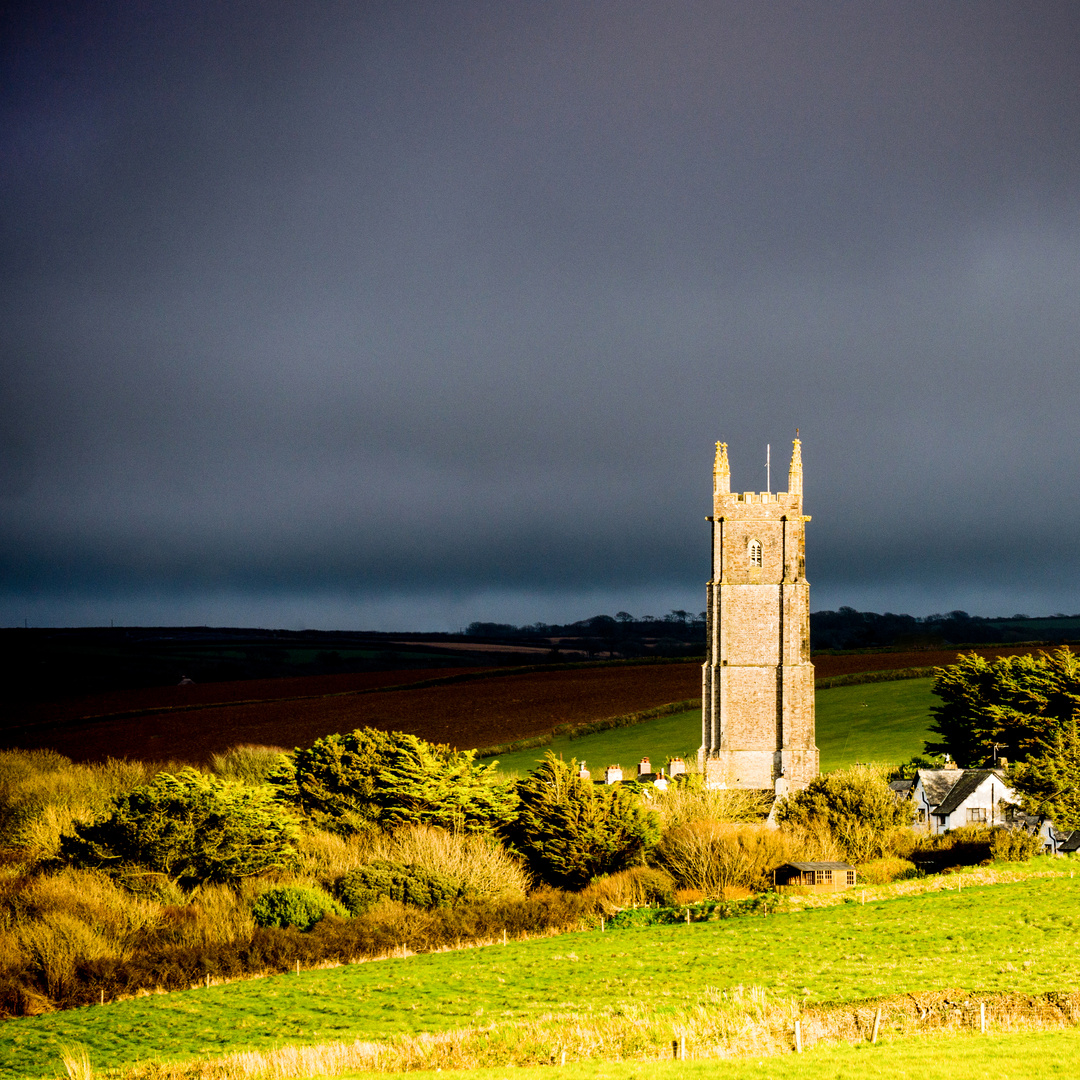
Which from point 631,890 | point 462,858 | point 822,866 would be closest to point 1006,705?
point 822,866

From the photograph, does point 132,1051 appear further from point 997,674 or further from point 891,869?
point 997,674

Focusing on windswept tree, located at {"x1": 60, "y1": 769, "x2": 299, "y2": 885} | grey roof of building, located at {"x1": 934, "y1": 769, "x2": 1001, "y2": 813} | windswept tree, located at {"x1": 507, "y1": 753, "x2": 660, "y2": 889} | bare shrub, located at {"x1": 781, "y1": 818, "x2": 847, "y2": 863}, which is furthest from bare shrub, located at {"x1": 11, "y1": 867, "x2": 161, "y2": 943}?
grey roof of building, located at {"x1": 934, "y1": 769, "x2": 1001, "y2": 813}

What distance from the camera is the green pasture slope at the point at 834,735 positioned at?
2411 inches

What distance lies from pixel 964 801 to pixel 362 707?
38522 mm

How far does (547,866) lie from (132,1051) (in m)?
20.4

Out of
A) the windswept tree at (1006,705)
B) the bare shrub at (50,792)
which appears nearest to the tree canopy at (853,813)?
the windswept tree at (1006,705)

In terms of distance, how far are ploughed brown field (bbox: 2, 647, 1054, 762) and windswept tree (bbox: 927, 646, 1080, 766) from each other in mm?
22878

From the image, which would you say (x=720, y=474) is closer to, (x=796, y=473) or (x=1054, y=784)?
(x=796, y=473)

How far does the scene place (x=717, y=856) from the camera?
40.1 metres

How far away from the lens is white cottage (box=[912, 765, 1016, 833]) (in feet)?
155

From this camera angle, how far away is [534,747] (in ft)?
221

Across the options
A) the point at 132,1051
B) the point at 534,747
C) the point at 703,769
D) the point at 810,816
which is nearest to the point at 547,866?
the point at 810,816

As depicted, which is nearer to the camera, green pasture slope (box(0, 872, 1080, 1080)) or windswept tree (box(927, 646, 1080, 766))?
green pasture slope (box(0, 872, 1080, 1080))

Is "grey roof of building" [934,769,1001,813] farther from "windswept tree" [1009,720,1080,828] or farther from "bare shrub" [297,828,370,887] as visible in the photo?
"bare shrub" [297,828,370,887]
